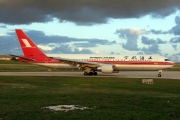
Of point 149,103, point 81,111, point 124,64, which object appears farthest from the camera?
point 124,64

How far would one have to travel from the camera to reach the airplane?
42688 mm

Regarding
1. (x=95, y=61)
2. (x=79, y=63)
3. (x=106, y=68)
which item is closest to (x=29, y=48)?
(x=79, y=63)

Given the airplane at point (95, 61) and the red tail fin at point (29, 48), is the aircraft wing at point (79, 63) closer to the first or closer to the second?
the airplane at point (95, 61)

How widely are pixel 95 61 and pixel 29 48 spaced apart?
10809 mm

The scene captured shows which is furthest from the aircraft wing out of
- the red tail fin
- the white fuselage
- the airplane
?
the red tail fin

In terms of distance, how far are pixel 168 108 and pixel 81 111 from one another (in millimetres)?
3988

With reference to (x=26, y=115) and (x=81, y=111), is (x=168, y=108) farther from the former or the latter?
(x=26, y=115)

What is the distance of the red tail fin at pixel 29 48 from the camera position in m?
44.7

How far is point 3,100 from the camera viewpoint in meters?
14.3

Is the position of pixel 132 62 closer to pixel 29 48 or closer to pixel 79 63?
pixel 79 63

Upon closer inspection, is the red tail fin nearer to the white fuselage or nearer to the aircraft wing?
the white fuselage

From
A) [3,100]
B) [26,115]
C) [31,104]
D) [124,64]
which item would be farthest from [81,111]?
[124,64]

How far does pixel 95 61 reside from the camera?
144 feet

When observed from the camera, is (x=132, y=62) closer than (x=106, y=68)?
No
